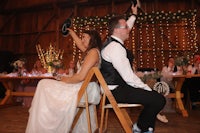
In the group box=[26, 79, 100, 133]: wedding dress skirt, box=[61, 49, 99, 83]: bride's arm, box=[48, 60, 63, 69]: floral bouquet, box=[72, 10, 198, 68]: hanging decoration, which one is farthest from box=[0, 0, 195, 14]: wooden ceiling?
box=[26, 79, 100, 133]: wedding dress skirt

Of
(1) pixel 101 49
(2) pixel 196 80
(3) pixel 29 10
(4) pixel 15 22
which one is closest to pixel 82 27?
(3) pixel 29 10

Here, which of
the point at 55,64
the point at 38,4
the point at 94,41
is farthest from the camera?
the point at 38,4

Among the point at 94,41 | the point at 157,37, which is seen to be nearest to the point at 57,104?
the point at 94,41

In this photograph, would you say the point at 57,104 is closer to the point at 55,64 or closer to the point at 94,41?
the point at 94,41

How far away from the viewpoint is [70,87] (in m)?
1.98

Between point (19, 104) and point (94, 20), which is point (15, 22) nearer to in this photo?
point (94, 20)

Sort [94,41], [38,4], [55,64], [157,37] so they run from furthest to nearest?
[38,4]
[157,37]
[55,64]
[94,41]

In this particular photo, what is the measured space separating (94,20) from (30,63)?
3067 mm

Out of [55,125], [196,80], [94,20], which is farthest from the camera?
[94,20]

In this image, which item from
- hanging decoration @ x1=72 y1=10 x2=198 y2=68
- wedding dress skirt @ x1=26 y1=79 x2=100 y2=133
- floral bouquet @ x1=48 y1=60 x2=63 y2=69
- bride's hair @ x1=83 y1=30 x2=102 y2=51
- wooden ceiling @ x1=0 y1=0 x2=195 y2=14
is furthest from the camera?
wooden ceiling @ x1=0 y1=0 x2=195 y2=14

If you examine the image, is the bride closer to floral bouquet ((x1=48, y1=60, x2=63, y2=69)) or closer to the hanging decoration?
floral bouquet ((x1=48, y1=60, x2=63, y2=69))

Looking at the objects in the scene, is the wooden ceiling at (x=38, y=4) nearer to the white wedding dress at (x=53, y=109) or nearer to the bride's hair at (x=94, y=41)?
the bride's hair at (x=94, y=41)

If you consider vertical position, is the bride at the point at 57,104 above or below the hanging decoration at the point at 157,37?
below

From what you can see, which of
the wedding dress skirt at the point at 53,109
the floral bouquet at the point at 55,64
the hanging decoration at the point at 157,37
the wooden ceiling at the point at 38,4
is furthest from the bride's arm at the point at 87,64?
the wooden ceiling at the point at 38,4
